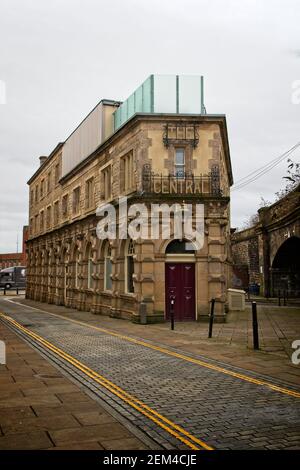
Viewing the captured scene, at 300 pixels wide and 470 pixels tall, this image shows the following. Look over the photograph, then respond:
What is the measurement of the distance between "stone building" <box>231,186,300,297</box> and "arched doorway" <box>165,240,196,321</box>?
10405 millimetres

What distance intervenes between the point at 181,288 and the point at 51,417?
12.7m

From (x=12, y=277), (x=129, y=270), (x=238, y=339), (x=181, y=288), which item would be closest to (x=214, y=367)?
(x=238, y=339)

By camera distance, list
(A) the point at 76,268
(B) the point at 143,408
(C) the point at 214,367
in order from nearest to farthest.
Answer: (B) the point at 143,408 → (C) the point at 214,367 → (A) the point at 76,268

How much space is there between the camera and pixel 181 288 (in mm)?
18609

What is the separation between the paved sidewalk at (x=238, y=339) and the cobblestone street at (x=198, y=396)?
57 centimetres

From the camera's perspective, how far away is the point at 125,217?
19812mm

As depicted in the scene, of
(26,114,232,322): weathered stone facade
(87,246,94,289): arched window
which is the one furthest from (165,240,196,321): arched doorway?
(87,246,94,289): arched window

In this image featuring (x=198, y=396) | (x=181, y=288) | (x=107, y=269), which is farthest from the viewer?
(x=107, y=269)

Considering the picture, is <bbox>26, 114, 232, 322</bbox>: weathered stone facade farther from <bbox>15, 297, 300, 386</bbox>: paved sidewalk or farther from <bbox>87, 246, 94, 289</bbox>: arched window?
<bbox>15, 297, 300, 386</bbox>: paved sidewalk

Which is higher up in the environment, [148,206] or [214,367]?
[148,206]

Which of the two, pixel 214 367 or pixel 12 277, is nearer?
pixel 214 367

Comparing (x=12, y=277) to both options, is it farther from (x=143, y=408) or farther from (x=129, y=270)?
(x=143, y=408)

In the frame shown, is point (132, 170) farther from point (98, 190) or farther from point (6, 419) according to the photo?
point (6, 419)

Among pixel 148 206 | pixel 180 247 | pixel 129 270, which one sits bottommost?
pixel 129 270
